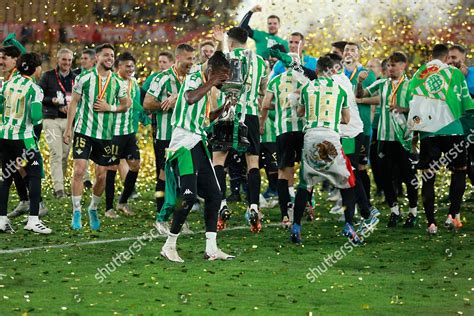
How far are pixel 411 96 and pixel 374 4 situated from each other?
39.0ft

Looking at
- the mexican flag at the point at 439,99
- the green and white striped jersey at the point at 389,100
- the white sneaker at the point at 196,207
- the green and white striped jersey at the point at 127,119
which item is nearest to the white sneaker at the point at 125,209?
the white sneaker at the point at 196,207

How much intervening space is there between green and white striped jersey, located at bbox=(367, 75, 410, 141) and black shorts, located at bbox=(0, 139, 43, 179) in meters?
3.96

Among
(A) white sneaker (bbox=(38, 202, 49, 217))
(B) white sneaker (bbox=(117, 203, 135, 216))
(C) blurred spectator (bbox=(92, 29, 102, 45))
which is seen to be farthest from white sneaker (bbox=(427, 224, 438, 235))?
(C) blurred spectator (bbox=(92, 29, 102, 45))

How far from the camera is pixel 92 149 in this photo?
1393 centimetres

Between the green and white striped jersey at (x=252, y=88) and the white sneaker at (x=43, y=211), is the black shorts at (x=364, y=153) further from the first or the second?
the white sneaker at (x=43, y=211)

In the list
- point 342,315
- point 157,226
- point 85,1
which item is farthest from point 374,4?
point 342,315

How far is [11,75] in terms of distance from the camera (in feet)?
43.4

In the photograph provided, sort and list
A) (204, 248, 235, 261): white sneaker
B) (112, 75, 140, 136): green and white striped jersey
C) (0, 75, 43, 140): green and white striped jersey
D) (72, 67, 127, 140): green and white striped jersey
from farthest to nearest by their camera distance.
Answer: (112, 75, 140, 136): green and white striped jersey, (72, 67, 127, 140): green and white striped jersey, (0, 75, 43, 140): green and white striped jersey, (204, 248, 235, 261): white sneaker

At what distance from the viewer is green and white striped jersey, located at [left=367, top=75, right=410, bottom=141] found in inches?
554

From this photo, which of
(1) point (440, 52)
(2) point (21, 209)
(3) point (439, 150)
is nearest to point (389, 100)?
(1) point (440, 52)

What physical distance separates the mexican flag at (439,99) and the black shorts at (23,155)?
13.3 feet

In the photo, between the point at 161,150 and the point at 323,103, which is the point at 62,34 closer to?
the point at 161,150

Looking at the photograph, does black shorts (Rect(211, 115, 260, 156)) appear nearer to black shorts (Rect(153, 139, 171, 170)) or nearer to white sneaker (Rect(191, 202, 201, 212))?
black shorts (Rect(153, 139, 171, 170))

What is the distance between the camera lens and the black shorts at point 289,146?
13.3m
